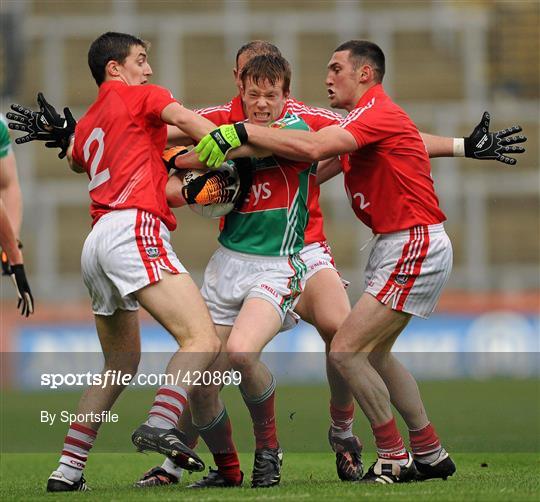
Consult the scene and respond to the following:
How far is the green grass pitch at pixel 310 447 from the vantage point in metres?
6.66

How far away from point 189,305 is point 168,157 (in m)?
1.06

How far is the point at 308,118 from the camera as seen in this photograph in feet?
25.7

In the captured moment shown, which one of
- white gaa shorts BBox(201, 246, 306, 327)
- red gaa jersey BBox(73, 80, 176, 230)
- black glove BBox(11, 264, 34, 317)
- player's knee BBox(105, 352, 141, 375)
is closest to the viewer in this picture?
red gaa jersey BBox(73, 80, 176, 230)

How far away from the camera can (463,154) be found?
8000 mm

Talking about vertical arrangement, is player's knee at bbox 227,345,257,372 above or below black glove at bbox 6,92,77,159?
below

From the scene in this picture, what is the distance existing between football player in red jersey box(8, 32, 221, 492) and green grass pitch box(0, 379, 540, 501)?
0.46 meters

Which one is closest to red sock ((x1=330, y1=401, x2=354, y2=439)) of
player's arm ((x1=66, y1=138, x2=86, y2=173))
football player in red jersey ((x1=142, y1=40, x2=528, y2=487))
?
football player in red jersey ((x1=142, y1=40, x2=528, y2=487))

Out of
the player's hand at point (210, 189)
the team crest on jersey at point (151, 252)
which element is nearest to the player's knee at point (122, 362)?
the team crest on jersey at point (151, 252)

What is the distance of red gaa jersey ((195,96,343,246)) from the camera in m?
7.62

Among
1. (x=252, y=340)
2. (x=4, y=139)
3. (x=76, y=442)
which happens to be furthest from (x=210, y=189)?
(x=4, y=139)

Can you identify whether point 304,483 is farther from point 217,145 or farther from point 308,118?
point 308,118

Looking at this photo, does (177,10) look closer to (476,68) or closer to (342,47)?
(476,68)

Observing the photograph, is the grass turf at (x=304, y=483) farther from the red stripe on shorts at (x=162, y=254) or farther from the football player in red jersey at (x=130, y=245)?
the red stripe on shorts at (x=162, y=254)

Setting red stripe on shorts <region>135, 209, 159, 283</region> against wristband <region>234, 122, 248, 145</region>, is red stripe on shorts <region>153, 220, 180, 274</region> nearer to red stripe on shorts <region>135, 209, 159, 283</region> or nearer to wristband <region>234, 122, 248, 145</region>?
red stripe on shorts <region>135, 209, 159, 283</region>
